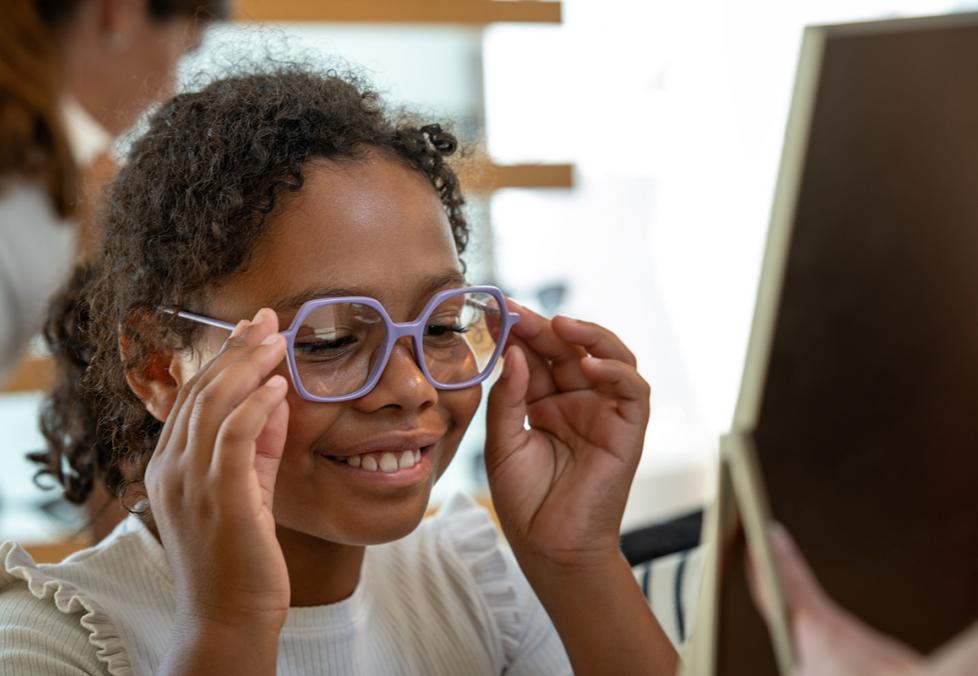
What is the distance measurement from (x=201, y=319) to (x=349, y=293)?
0.14m

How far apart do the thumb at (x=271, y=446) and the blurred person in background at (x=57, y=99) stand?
507 mm

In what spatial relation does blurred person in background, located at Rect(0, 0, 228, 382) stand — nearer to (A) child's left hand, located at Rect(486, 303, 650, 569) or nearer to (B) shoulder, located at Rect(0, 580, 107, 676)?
(B) shoulder, located at Rect(0, 580, 107, 676)

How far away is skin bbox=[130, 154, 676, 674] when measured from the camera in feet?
2.80

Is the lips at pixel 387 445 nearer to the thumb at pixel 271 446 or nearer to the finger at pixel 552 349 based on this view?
the thumb at pixel 271 446

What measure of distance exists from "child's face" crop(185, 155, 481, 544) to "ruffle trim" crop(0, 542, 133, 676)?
0.18 m

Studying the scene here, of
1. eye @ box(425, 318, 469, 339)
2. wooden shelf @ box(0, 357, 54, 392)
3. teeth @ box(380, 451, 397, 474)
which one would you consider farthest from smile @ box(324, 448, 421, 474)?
wooden shelf @ box(0, 357, 54, 392)

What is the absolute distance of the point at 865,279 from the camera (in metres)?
0.53

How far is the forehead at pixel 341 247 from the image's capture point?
992 mm

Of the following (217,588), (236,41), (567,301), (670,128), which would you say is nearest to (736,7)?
(670,128)

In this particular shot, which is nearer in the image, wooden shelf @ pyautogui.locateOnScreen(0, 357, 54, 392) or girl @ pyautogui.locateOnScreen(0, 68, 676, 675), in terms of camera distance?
girl @ pyautogui.locateOnScreen(0, 68, 676, 675)

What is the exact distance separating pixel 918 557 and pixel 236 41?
3.47 feet

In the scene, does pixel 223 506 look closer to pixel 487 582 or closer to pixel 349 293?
pixel 349 293

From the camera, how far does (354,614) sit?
3.84 feet

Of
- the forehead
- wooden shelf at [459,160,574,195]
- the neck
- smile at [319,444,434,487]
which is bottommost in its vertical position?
wooden shelf at [459,160,574,195]
